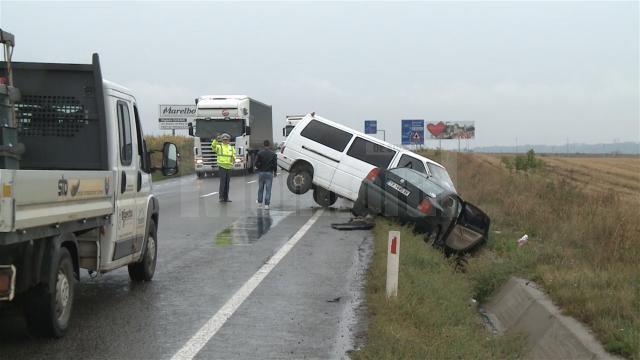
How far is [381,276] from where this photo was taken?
8578 mm

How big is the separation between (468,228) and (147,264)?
19.7 ft

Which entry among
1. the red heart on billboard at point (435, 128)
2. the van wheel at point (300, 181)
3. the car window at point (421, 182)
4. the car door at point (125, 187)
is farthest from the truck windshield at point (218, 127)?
the red heart on billboard at point (435, 128)

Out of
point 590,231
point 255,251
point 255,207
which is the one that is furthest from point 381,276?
point 255,207

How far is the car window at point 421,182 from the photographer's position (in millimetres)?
13483

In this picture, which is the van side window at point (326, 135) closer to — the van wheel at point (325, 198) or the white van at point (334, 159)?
the white van at point (334, 159)

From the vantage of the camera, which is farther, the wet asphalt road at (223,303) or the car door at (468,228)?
the car door at (468,228)

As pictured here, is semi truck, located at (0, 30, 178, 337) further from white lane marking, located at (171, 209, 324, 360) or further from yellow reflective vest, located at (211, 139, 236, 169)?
yellow reflective vest, located at (211, 139, 236, 169)

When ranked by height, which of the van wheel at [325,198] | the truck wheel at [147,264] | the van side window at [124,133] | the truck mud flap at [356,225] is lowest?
the truck mud flap at [356,225]

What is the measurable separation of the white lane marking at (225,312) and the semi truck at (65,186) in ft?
3.61

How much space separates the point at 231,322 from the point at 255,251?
4.42m

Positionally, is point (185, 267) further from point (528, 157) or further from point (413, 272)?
point (528, 157)

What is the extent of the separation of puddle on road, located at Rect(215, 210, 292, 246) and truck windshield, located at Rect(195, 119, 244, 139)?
15664mm

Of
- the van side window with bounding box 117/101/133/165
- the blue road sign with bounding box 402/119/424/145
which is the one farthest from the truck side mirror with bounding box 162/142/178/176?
the blue road sign with bounding box 402/119/424/145

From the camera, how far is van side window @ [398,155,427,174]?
17969 mm
